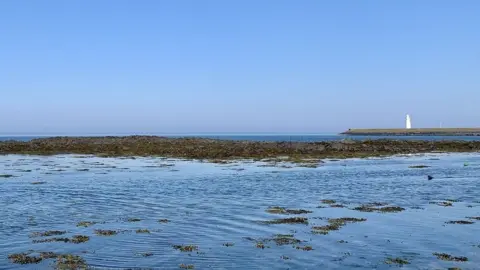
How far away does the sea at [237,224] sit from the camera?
13312 mm

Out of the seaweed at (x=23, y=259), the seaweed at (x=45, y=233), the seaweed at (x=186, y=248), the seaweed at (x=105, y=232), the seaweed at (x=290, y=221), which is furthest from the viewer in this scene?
the seaweed at (x=290, y=221)

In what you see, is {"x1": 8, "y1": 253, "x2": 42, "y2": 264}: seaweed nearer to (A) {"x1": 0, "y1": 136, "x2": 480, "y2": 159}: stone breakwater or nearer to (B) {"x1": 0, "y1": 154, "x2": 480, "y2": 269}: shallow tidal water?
(B) {"x1": 0, "y1": 154, "x2": 480, "y2": 269}: shallow tidal water

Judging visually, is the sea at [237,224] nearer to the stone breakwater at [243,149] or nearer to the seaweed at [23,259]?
the seaweed at [23,259]

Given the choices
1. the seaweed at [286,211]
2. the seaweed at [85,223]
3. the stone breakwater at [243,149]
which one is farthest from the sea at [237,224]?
the stone breakwater at [243,149]

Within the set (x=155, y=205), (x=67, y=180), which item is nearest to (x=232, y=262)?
(x=155, y=205)

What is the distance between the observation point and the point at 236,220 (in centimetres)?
1933

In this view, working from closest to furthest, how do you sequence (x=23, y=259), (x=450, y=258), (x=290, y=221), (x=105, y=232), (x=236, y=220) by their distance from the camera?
1. (x=23, y=259)
2. (x=450, y=258)
3. (x=105, y=232)
4. (x=290, y=221)
5. (x=236, y=220)

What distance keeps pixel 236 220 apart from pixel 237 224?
86 cm

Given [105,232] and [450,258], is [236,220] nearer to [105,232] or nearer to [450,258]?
[105,232]

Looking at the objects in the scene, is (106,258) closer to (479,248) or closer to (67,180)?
(479,248)

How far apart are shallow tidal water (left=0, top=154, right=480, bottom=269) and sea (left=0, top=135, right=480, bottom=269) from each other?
0.04m

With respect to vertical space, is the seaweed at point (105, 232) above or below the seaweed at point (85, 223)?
above

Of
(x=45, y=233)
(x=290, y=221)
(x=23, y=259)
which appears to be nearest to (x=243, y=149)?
(x=290, y=221)

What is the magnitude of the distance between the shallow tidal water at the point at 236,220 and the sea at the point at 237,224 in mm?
42
